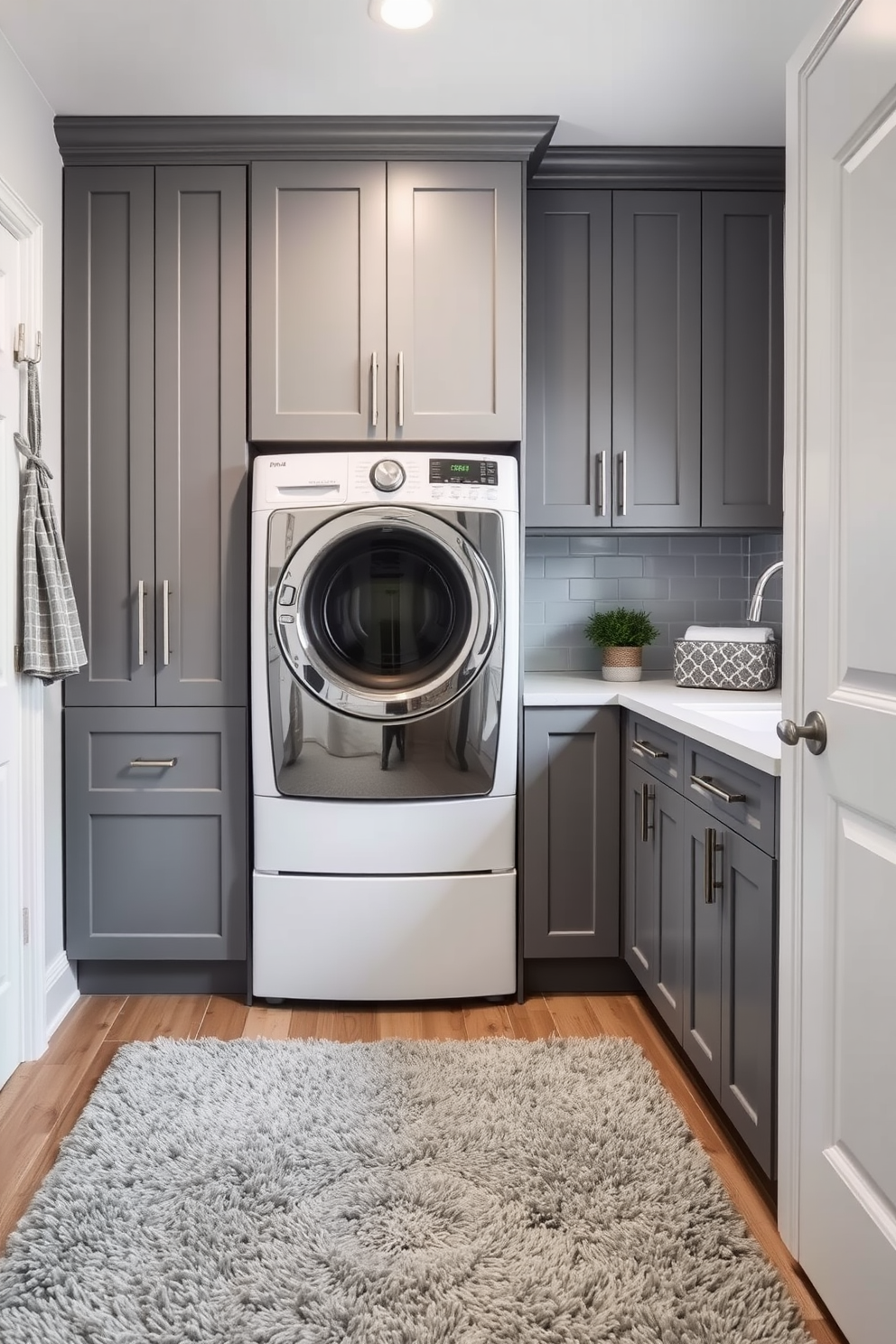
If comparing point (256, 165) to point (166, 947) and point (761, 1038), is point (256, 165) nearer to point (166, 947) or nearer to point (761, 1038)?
point (166, 947)

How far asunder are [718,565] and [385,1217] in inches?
90.9

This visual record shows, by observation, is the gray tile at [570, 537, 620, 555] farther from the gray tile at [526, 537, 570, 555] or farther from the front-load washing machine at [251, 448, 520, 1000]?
the front-load washing machine at [251, 448, 520, 1000]

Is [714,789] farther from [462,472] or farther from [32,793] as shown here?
[32,793]

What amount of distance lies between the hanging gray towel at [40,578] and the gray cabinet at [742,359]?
183cm

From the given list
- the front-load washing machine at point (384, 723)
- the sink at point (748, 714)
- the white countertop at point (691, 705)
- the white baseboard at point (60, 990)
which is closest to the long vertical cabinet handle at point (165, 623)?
the front-load washing machine at point (384, 723)

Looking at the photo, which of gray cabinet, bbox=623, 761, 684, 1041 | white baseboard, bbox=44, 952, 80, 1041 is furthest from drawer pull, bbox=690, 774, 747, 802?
white baseboard, bbox=44, 952, 80, 1041

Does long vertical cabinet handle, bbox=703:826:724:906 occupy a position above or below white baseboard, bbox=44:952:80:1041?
above

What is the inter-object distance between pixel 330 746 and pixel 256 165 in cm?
158

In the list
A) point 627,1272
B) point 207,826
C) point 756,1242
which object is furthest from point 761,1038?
point 207,826

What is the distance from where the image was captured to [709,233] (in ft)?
8.89

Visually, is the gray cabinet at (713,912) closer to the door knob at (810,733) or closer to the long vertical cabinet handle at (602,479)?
the door knob at (810,733)

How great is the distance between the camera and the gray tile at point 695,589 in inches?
124

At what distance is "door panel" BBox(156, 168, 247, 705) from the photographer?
247cm

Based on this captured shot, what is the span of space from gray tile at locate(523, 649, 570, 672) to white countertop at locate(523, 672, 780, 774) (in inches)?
1.1
